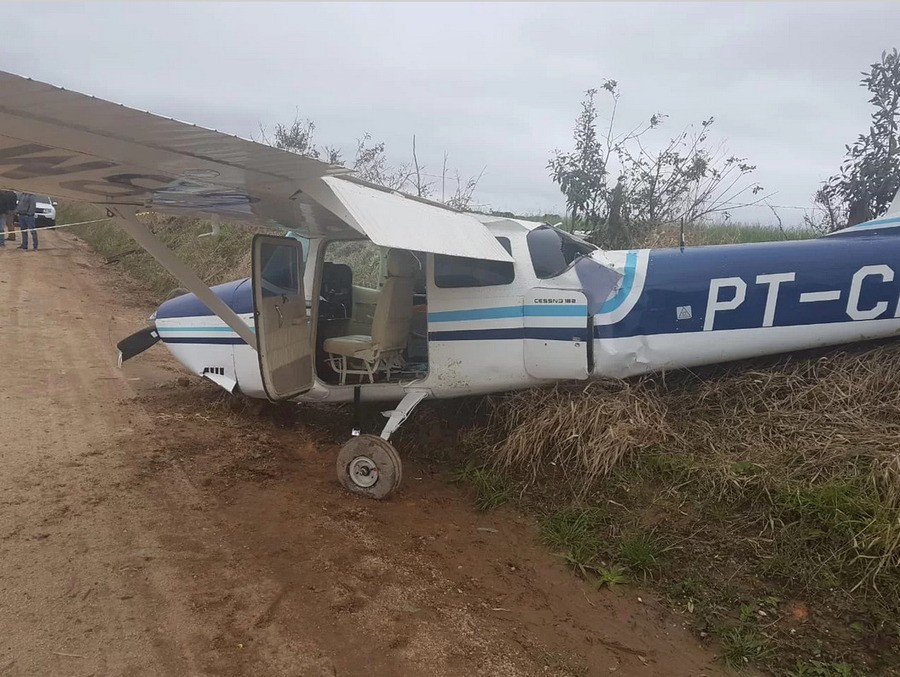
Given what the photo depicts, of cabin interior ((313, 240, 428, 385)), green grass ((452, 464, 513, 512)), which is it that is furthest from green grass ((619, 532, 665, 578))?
cabin interior ((313, 240, 428, 385))

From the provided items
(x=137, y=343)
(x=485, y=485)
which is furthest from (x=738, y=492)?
(x=137, y=343)

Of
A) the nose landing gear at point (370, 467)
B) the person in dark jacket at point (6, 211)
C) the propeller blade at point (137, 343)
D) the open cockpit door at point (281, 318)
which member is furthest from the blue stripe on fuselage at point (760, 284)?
the person in dark jacket at point (6, 211)

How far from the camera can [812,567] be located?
3.14 m

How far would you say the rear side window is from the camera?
4711 mm

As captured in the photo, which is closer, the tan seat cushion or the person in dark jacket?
the tan seat cushion

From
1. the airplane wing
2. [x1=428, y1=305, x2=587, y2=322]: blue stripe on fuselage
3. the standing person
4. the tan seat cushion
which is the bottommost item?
the tan seat cushion

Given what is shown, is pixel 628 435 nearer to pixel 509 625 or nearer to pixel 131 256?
pixel 509 625

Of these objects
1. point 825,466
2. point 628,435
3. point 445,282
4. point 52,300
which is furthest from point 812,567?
point 52,300

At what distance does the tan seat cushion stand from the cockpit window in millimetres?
1594

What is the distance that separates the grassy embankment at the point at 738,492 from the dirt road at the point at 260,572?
258 millimetres

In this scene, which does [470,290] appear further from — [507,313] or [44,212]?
[44,212]

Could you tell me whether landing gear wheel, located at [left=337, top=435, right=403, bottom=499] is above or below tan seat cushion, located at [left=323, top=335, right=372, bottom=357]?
below

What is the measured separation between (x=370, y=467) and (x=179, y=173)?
2.45 metres

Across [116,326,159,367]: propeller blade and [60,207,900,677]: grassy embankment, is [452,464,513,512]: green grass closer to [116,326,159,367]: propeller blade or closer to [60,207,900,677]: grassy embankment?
[60,207,900,677]: grassy embankment
